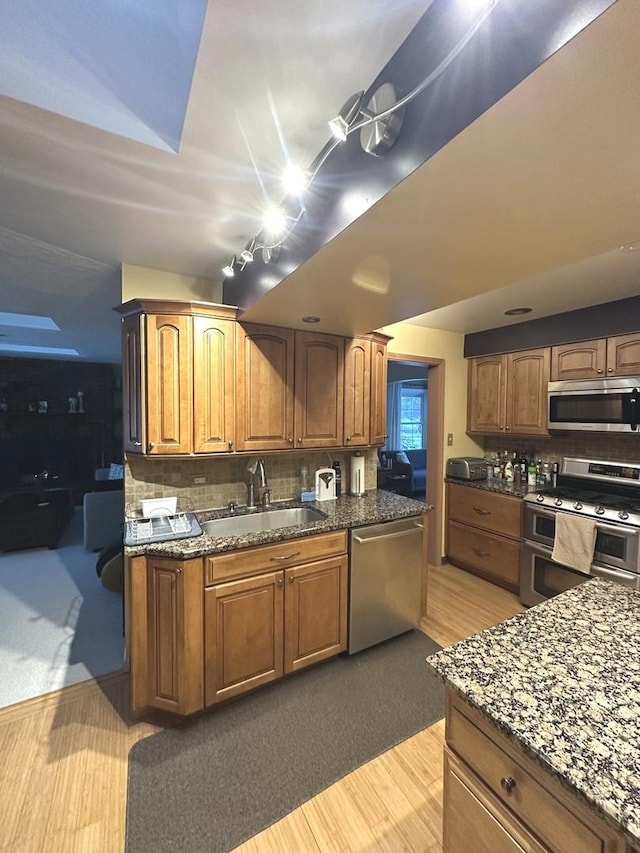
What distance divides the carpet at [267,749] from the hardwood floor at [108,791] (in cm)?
6

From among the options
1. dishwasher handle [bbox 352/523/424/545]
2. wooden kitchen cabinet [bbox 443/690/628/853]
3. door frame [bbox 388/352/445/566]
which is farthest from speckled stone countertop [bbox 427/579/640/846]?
door frame [bbox 388/352/445/566]

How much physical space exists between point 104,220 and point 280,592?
212cm

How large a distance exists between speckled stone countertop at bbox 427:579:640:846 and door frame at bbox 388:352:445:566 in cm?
254

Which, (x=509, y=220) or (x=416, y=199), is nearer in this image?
(x=416, y=199)

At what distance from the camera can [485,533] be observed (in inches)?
136

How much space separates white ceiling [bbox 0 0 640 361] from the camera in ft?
2.44

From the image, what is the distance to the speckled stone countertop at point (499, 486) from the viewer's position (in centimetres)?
326

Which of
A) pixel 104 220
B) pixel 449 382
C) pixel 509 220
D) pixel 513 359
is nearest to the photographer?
pixel 509 220

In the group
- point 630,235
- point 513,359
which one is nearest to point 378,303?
point 630,235

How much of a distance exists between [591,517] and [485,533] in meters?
0.96

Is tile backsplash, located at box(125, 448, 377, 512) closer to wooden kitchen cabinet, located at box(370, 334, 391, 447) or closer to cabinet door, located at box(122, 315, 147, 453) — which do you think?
cabinet door, located at box(122, 315, 147, 453)

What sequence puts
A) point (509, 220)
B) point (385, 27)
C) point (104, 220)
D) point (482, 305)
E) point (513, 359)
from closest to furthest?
point (385, 27), point (509, 220), point (104, 220), point (482, 305), point (513, 359)

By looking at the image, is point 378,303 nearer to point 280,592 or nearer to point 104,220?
point 104,220

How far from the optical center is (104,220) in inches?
70.1
